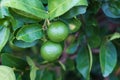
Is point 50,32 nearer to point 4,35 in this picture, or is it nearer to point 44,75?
point 4,35

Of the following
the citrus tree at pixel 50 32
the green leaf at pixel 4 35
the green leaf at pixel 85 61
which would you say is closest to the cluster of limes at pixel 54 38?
the citrus tree at pixel 50 32

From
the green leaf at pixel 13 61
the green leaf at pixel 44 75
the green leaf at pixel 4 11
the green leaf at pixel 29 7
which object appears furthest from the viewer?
the green leaf at pixel 44 75

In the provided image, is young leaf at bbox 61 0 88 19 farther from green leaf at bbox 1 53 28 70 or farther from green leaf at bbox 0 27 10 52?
green leaf at bbox 1 53 28 70

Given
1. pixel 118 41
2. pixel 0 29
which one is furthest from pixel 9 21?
pixel 118 41

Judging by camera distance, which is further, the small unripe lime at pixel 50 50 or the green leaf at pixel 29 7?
the small unripe lime at pixel 50 50

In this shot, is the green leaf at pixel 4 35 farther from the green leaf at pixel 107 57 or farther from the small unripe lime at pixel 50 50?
the green leaf at pixel 107 57

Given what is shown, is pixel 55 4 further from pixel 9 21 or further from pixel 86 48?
pixel 86 48
